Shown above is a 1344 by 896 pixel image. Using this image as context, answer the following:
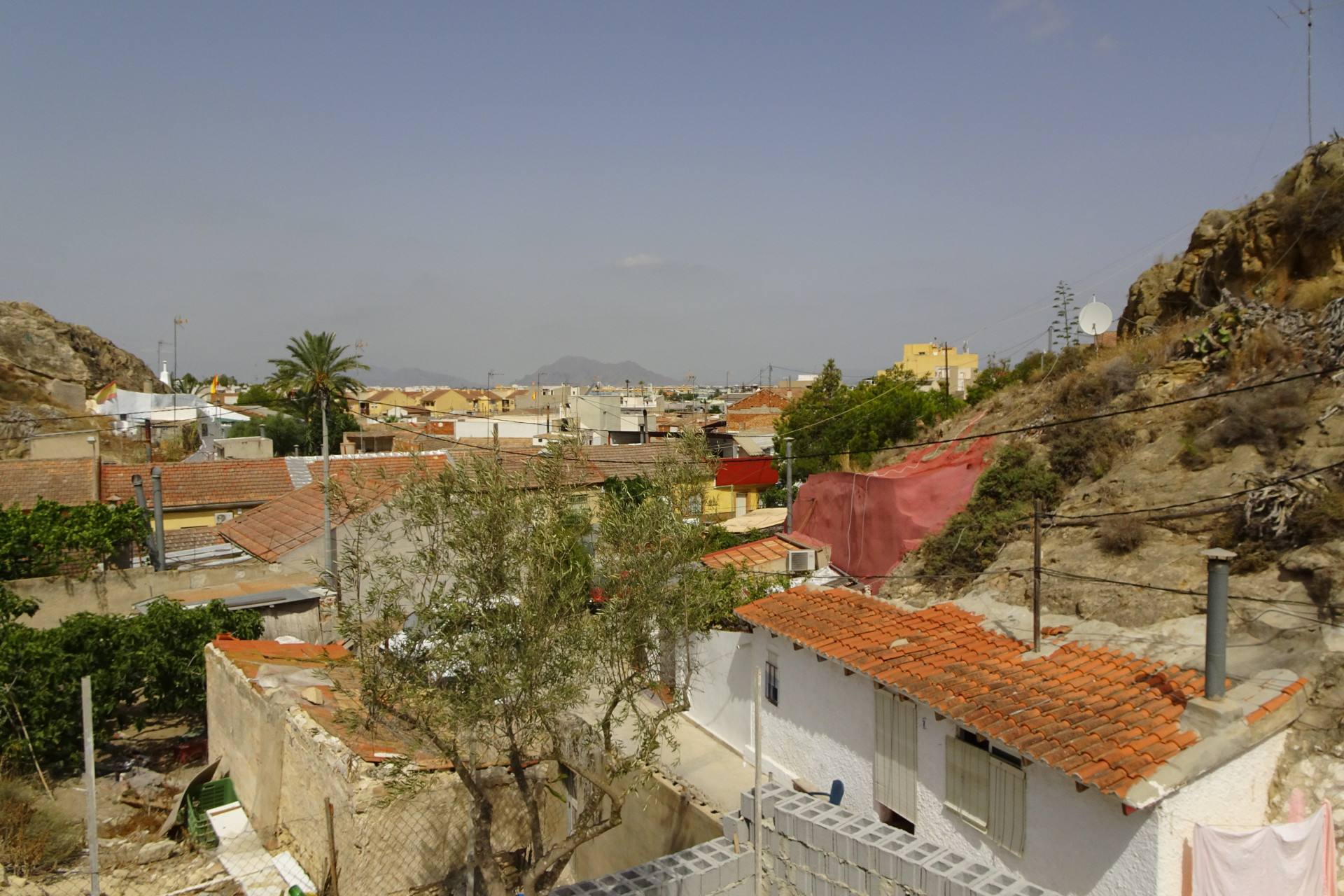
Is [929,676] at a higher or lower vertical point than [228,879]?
higher

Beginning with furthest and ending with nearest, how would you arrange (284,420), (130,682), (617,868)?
(284,420), (130,682), (617,868)

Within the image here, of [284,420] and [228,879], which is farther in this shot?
[284,420]

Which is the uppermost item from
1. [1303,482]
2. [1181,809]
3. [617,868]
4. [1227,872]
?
[1303,482]

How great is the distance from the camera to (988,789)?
8.49 m

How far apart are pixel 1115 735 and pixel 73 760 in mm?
13191

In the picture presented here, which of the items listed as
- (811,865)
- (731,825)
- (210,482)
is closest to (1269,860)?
(811,865)

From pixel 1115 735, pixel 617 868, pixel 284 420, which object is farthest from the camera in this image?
pixel 284 420

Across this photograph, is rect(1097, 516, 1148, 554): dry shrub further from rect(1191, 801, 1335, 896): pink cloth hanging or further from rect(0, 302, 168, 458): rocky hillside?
rect(0, 302, 168, 458): rocky hillside

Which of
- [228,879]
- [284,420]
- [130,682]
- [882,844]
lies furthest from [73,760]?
[284,420]

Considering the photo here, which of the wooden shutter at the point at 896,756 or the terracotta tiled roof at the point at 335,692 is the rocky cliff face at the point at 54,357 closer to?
the terracotta tiled roof at the point at 335,692

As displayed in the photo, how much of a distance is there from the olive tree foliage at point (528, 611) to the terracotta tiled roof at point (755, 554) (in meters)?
8.82

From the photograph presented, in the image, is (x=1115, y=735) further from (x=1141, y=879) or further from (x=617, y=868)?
(x=617, y=868)

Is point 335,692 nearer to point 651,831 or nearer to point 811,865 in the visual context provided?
point 651,831

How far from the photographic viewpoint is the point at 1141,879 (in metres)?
7.08
